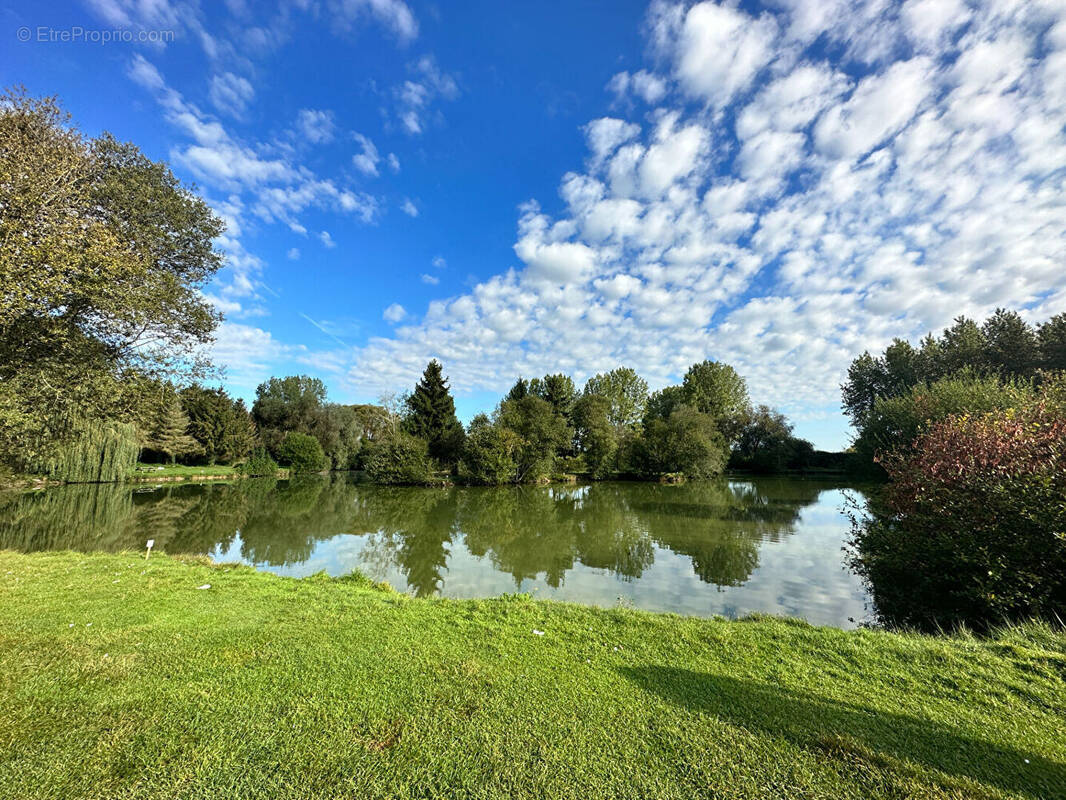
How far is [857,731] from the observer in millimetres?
2846

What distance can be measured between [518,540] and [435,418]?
24660 millimetres

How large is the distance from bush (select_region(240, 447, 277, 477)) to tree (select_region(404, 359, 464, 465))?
16917 millimetres

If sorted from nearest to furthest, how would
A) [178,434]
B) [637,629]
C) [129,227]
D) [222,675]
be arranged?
[222,675] → [637,629] → [129,227] → [178,434]

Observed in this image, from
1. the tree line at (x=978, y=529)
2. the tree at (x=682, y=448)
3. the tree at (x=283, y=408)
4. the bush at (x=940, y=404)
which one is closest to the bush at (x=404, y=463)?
the tree at (x=682, y=448)

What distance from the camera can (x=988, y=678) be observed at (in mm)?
3684

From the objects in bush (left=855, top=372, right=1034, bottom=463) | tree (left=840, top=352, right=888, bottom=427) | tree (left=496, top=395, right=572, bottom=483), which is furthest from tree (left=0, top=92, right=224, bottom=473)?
tree (left=840, top=352, right=888, bottom=427)

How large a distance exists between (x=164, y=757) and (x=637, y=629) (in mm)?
4199

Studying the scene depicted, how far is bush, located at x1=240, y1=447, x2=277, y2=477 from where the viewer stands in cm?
4062

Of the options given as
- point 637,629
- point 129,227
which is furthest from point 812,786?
point 129,227

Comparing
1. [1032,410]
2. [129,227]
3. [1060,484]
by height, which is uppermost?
[129,227]

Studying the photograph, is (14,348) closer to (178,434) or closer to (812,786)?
(812,786)

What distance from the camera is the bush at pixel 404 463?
31.9 m

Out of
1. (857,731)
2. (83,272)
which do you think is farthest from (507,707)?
(83,272)

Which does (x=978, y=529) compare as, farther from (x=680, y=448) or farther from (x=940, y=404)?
(x=680, y=448)
